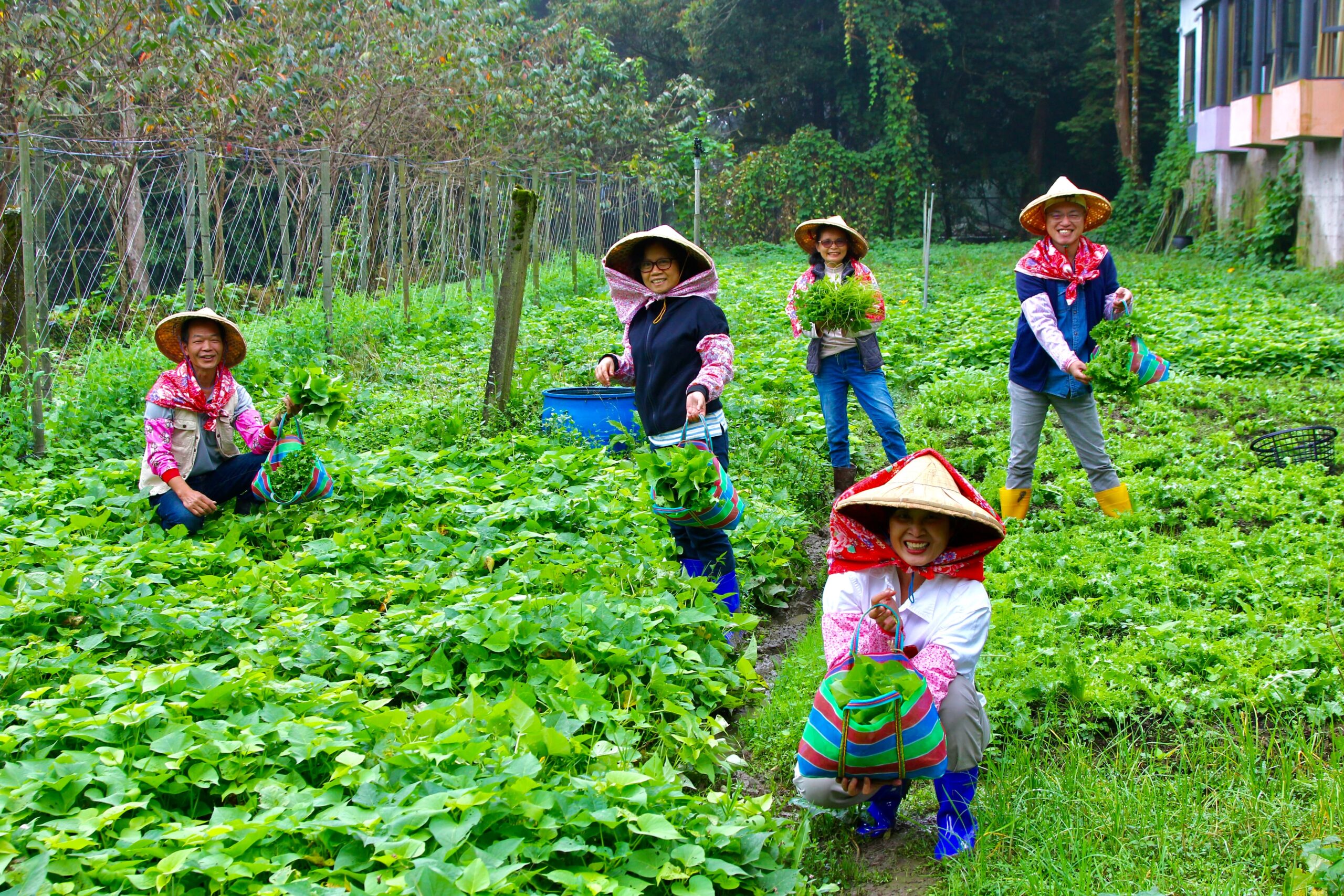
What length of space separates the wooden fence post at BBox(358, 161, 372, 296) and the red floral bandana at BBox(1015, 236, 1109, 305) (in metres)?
7.85

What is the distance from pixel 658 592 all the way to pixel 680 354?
105 cm

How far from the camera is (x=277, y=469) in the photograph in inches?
225

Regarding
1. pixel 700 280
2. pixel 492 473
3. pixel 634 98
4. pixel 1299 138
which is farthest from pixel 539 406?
pixel 634 98

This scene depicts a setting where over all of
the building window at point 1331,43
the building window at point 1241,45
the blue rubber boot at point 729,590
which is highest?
the building window at point 1241,45

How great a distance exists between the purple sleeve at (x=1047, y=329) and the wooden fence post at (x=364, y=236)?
311 inches

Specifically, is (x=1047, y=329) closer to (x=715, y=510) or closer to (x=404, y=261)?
(x=715, y=510)

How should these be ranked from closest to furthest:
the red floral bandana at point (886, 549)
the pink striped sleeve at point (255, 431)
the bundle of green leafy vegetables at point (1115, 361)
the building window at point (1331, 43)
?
the red floral bandana at point (886, 549), the bundle of green leafy vegetables at point (1115, 361), the pink striped sleeve at point (255, 431), the building window at point (1331, 43)

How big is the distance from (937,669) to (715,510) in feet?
4.84

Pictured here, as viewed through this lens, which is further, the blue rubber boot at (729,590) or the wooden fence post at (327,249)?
the wooden fence post at (327,249)

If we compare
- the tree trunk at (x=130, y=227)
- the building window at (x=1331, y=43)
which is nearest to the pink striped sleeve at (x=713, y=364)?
the tree trunk at (x=130, y=227)

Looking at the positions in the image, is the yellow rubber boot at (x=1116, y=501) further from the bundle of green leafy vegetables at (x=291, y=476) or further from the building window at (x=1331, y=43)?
the building window at (x=1331, y=43)

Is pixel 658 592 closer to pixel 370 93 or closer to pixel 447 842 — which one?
pixel 447 842

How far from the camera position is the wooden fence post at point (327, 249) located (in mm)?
10039

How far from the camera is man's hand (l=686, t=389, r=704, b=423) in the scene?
4617 millimetres
